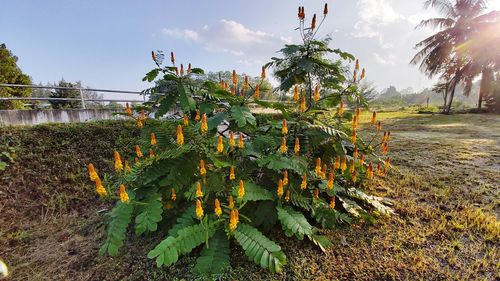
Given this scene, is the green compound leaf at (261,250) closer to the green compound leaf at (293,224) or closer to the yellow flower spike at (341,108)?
the green compound leaf at (293,224)

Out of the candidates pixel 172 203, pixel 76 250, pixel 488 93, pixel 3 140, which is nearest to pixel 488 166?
pixel 172 203

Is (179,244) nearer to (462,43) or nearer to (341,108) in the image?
(341,108)

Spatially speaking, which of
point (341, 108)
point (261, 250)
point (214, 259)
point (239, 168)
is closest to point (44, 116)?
point (239, 168)

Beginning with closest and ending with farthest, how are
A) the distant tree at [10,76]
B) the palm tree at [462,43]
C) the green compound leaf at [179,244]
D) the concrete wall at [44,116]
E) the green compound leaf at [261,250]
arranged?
the green compound leaf at [179,244] < the green compound leaf at [261,250] < the concrete wall at [44,116] < the distant tree at [10,76] < the palm tree at [462,43]

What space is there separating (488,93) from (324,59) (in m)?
23.4

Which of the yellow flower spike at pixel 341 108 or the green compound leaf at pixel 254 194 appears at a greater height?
the yellow flower spike at pixel 341 108

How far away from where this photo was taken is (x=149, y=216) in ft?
6.65

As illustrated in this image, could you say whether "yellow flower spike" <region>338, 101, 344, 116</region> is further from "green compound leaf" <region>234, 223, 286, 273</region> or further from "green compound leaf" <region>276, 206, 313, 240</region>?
"green compound leaf" <region>234, 223, 286, 273</region>

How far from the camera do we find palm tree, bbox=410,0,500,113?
1805 centimetres

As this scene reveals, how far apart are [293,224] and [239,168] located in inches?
28.7

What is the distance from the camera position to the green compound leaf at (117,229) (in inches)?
74.8

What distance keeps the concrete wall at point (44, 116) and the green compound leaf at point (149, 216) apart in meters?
5.82

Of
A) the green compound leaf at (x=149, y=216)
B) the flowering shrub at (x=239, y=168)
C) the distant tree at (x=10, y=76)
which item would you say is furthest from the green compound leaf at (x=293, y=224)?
the distant tree at (x=10, y=76)

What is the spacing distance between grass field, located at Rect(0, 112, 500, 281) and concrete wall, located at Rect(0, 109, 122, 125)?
240 centimetres
